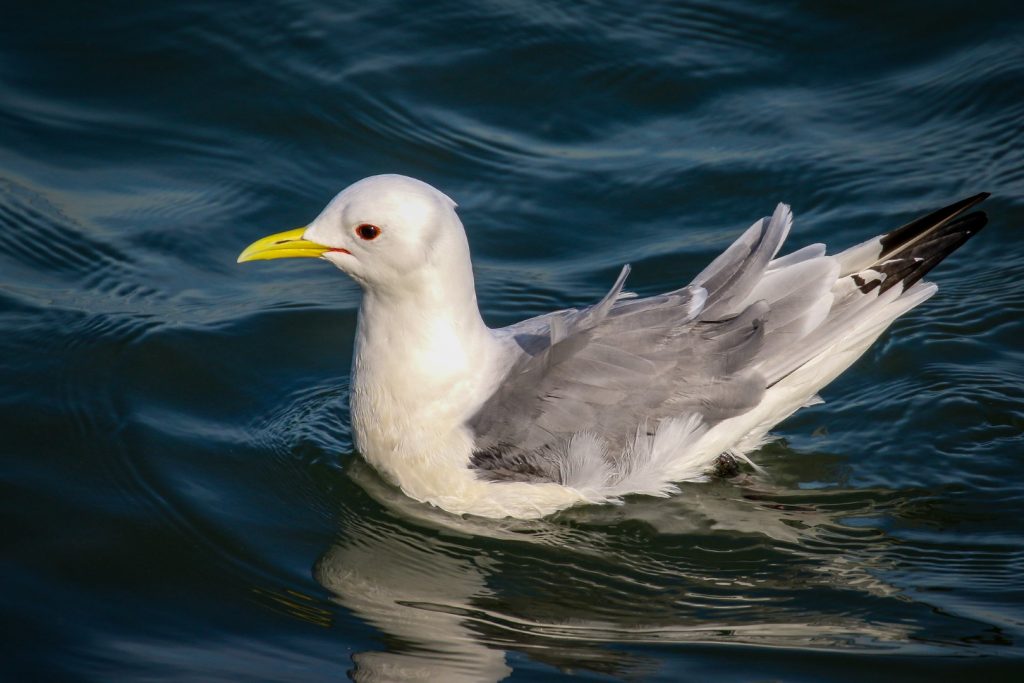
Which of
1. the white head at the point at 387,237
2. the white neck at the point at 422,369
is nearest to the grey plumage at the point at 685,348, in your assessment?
the white neck at the point at 422,369

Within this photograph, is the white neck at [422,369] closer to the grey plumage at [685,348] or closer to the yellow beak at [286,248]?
the grey plumage at [685,348]

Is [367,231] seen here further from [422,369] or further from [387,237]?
[422,369]

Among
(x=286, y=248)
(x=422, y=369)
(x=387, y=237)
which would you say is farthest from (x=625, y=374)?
(x=286, y=248)

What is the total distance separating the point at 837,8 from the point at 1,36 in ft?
22.9

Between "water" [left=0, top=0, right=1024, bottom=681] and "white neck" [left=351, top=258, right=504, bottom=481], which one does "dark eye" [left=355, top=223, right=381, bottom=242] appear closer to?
"white neck" [left=351, top=258, right=504, bottom=481]

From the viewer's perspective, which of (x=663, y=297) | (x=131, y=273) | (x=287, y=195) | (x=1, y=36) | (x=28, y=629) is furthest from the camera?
(x=1, y=36)

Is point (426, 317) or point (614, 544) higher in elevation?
point (426, 317)

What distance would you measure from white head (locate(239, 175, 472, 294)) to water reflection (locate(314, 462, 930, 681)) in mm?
1201

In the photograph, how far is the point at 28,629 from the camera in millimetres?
5609

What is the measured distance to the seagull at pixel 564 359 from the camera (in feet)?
20.7

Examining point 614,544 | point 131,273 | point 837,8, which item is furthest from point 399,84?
point 614,544

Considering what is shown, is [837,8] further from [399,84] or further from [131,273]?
[131,273]

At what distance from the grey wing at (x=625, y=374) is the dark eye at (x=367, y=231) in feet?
3.34

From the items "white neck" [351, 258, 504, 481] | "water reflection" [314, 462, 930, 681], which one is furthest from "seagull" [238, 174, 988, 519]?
"water reflection" [314, 462, 930, 681]
